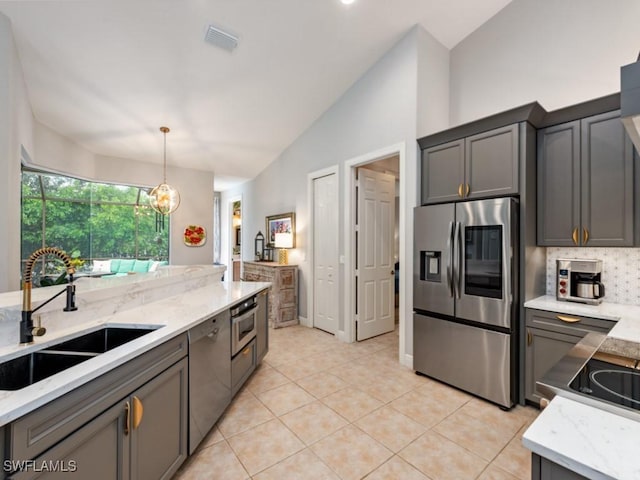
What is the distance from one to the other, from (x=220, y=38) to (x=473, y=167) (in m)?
2.85

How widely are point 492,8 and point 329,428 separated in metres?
4.37

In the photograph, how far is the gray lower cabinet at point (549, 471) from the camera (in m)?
0.70

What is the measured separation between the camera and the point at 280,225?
5.57m

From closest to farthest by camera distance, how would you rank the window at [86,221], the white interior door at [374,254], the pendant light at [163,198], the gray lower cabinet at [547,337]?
1. the gray lower cabinet at [547,337]
2. the white interior door at [374,254]
3. the pendant light at [163,198]
4. the window at [86,221]

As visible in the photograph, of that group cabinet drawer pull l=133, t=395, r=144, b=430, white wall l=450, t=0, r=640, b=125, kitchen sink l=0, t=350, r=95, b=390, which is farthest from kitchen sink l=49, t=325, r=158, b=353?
white wall l=450, t=0, r=640, b=125

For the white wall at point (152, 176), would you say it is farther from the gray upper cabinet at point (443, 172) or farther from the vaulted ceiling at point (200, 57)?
the gray upper cabinet at point (443, 172)

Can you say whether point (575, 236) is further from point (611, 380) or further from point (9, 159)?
point (9, 159)

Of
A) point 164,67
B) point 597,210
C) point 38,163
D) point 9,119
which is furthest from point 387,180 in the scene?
point 38,163

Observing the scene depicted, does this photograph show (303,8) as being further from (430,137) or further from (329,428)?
(329,428)

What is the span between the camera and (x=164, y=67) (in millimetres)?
3451

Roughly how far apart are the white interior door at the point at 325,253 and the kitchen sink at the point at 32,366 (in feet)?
10.4

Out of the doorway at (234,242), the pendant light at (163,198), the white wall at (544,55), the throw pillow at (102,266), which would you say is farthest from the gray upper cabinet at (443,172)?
the throw pillow at (102,266)

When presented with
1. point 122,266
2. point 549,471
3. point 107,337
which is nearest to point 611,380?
point 549,471

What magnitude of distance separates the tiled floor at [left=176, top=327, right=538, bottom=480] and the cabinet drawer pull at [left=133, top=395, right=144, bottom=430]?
2.29ft
